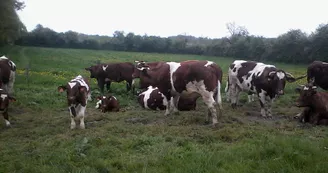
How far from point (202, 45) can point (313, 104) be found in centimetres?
6017

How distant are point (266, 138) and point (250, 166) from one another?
172 centimetres

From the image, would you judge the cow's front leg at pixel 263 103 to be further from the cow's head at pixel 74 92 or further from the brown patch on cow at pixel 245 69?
the cow's head at pixel 74 92

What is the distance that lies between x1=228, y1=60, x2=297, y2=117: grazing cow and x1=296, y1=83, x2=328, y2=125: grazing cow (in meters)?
1.04

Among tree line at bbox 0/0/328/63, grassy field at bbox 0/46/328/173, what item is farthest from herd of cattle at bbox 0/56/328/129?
tree line at bbox 0/0/328/63

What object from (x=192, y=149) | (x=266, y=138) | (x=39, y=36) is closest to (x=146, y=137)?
(x=192, y=149)

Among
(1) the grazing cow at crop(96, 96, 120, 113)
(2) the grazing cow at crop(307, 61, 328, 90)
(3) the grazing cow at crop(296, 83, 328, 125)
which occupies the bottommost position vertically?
(1) the grazing cow at crop(96, 96, 120, 113)

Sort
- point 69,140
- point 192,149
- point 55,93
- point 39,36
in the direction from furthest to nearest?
point 39,36
point 55,93
point 69,140
point 192,149

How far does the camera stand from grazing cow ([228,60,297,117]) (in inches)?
514

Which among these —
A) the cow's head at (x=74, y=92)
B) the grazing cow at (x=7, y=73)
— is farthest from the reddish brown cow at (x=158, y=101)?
the grazing cow at (x=7, y=73)

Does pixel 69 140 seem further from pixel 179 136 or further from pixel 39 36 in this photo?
pixel 39 36

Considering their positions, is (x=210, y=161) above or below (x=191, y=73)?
below

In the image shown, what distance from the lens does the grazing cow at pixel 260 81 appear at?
13.1 metres

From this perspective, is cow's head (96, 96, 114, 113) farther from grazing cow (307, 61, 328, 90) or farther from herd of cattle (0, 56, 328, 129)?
grazing cow (307, 61, 328, 90)

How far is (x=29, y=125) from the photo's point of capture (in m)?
11.5
